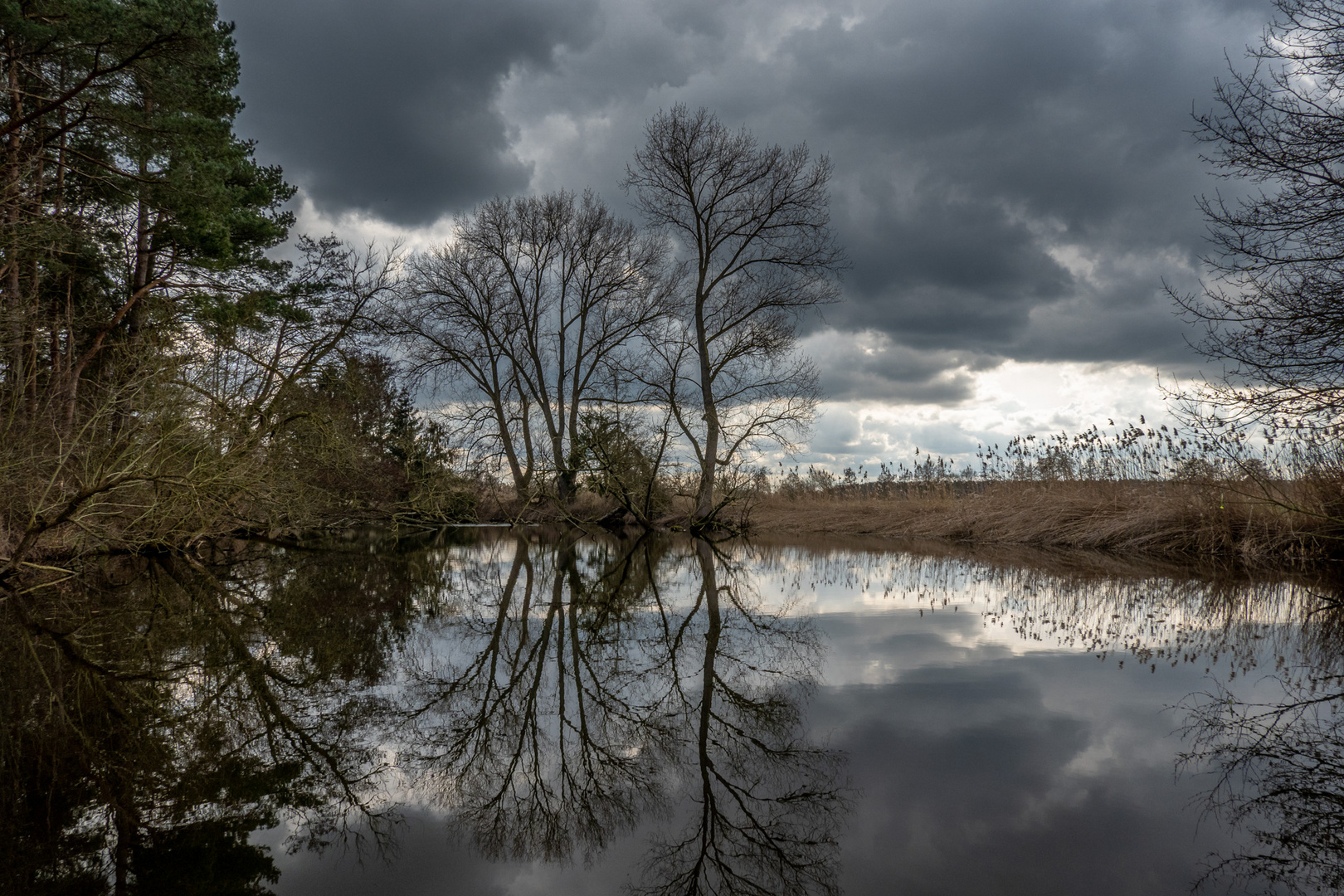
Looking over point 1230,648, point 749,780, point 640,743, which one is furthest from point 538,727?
point 1230,648

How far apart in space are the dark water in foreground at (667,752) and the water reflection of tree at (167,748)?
1 centimetres

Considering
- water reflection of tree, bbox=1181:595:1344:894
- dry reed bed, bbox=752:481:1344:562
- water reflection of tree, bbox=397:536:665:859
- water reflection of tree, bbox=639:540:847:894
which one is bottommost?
water reflection of tree, bbox=397:536:665:859

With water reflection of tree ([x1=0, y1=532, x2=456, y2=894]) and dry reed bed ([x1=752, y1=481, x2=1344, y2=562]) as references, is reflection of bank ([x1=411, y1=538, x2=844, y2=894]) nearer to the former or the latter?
water reflection of tree ([x1=0, y1=532, x2=456, y2=894])

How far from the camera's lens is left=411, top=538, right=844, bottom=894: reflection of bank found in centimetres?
206

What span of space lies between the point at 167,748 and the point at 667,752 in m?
1.97

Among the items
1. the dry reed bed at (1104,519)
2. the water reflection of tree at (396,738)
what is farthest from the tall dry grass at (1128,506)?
the water reflection of tree at (396,738)

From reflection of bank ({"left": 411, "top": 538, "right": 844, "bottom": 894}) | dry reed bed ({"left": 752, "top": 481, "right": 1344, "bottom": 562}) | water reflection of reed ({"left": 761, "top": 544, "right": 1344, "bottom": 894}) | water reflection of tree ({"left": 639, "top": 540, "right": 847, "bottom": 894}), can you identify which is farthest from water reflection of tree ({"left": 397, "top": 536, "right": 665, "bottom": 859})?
dry reed bed ({"left": 752, "top": 481, "right": 1344, "bottom": 562})

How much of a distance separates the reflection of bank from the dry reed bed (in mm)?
5432

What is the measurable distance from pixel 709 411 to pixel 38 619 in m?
13.8

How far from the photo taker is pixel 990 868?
1.85 m

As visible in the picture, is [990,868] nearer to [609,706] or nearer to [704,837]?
[704,837]

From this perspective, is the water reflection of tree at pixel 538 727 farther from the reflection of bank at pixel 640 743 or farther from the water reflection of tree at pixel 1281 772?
the water reflection of tree at pixel 1281 772

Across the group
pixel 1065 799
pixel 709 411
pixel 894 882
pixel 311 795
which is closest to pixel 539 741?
pixel 311 795

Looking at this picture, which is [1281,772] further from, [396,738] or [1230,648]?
[396,738]
